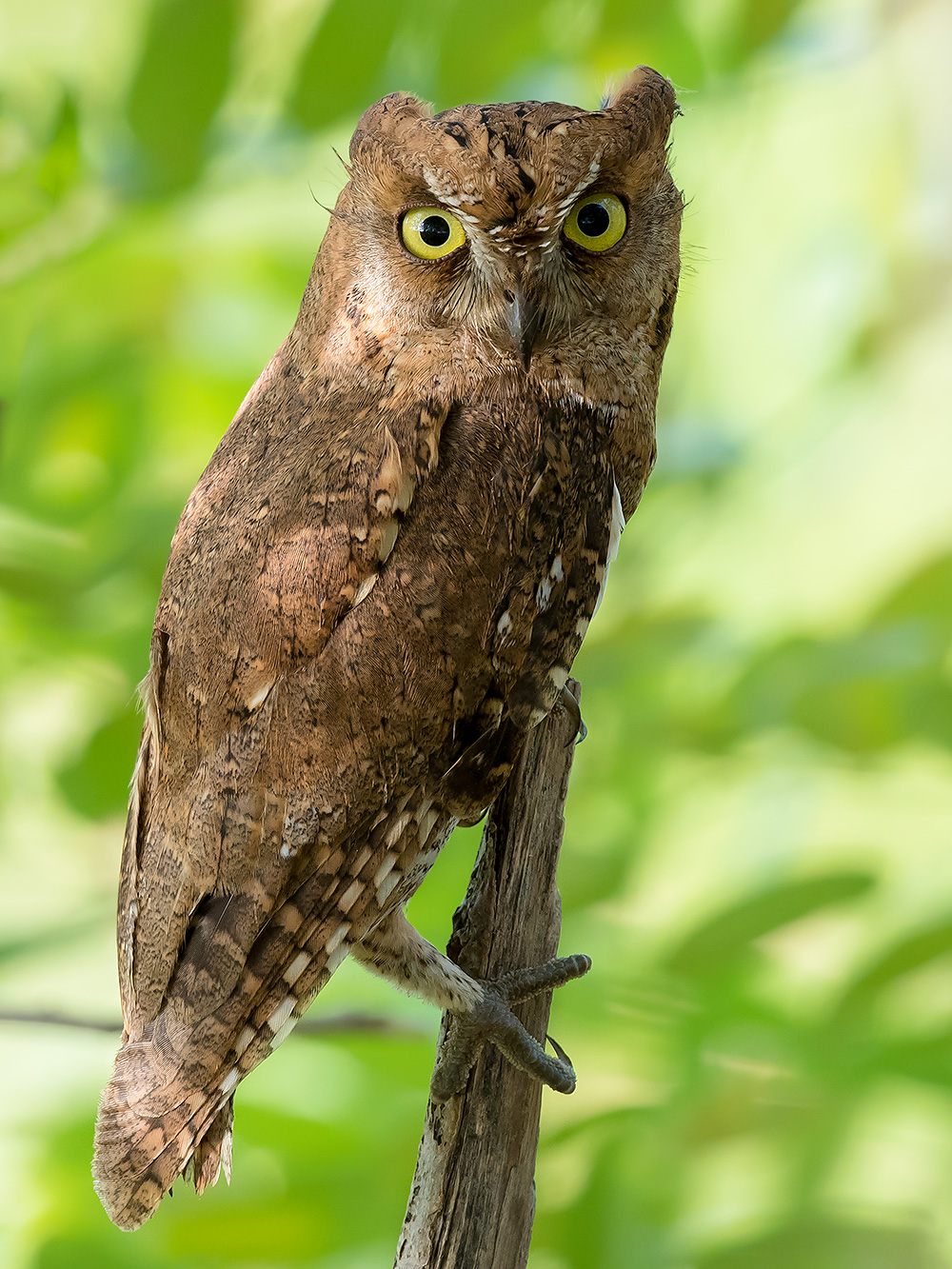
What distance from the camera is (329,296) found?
3.94 ft

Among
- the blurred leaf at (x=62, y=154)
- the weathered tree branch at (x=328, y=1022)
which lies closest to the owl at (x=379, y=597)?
the weathered tree branch at (x=328, y=1022)

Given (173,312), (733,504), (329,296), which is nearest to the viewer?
(329,296)

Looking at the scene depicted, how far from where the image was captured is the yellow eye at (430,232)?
1.09 metres

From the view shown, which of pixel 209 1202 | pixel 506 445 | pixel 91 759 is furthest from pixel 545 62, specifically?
pixel 209 1202

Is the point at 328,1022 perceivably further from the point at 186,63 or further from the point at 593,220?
the point at 186,63

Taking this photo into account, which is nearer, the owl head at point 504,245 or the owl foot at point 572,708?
the owl head at point 504,245

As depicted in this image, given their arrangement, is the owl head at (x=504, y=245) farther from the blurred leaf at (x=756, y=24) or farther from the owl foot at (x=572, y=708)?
the blurred leaf at (x=756, y=24)

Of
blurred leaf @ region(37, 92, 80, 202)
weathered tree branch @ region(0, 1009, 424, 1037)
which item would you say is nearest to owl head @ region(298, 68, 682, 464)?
blurred leaf @ region(37, 92, 80, 202)

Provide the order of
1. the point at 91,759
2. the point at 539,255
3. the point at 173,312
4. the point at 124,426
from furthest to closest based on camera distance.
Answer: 1. the point at 173,312
2. the point at 124,426
3. the point at 91,759
4. the point at 539,255

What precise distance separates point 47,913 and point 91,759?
457 millimetres

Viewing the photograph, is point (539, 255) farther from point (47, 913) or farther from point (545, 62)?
point (47, 913)

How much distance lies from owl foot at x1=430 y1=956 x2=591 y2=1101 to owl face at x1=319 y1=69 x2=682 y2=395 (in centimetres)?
70

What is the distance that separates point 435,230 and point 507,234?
94 millimetres

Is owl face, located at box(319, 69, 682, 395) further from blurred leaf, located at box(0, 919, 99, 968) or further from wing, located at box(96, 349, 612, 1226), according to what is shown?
blurred leaf, located at box(0, 919, 99, 968)
